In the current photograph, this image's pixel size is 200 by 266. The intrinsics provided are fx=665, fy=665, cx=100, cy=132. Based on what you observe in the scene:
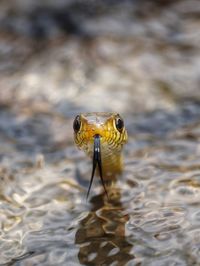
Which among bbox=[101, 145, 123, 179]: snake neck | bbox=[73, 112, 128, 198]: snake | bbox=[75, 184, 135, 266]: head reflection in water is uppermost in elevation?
bbox=[73, 112, 128, 198]: snake

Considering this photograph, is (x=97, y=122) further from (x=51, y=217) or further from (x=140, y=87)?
(x=140, y=87)

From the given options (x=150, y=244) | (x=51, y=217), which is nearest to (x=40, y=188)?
(x=51, y=217)

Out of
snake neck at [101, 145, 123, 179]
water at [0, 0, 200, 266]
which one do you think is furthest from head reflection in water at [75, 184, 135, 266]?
snake neck at [101, 145, 123, 179]

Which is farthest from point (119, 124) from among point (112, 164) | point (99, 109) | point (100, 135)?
point (99, 109)

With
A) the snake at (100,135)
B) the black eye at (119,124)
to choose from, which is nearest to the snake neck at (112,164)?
the snake at (100,135)

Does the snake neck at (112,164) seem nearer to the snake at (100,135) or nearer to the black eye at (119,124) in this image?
the snake at (100,135)

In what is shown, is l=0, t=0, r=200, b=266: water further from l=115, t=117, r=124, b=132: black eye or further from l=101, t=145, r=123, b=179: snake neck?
l=115, t=117, r=124, b=132: black eye

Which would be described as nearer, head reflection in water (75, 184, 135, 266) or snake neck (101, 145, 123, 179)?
head reflection in water (75, 184, 135, 266)
